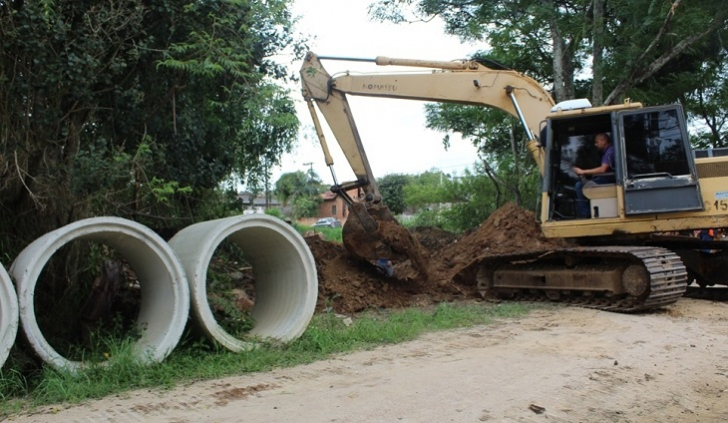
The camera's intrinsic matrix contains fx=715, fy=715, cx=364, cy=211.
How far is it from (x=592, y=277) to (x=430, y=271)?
101 inches

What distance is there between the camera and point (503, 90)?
36.4 ft

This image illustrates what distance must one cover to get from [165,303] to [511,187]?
54.9 ft

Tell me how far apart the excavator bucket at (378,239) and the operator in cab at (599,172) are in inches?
96.2

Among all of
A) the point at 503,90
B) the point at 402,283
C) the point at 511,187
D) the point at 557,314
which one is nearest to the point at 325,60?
the point at 503,90

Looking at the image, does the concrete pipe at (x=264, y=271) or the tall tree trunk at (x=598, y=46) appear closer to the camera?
the concrete pipe at (x=264, y=271)

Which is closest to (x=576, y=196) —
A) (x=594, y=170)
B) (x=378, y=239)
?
(x=594, y=170)

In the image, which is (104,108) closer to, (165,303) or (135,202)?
(135,202)

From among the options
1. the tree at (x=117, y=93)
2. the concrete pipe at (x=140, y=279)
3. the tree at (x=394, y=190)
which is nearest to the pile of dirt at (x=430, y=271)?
the tree at (x=117, y=93)

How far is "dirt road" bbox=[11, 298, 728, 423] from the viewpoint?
4.69 metres

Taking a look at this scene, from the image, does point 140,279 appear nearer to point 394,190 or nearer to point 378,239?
point 378,239

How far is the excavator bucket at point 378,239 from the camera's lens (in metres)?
10.4

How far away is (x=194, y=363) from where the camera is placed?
20.3 ft

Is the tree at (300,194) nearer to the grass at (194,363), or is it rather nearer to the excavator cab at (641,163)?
the excavator cab at (641,163)

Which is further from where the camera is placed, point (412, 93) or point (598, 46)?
point (598, 46)
